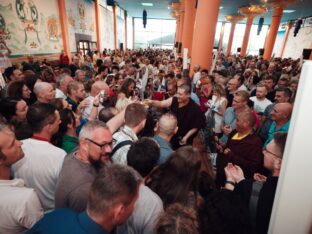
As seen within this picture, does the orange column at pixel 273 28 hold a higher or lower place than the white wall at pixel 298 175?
higher

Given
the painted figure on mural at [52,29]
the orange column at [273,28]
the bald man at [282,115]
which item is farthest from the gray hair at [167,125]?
the orange column at [273,28]

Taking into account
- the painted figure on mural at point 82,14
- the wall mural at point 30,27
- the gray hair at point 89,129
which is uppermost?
the painted figure on mural at point 82,14

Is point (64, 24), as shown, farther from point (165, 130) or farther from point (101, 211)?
point (101, 211)

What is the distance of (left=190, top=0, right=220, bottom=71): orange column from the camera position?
6.25 metres

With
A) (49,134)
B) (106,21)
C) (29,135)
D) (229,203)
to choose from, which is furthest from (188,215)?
(106,21)

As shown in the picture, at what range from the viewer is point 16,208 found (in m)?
1.22

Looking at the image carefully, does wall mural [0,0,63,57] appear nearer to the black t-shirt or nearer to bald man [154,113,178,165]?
the black t-shirt

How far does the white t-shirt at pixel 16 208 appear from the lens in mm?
1204

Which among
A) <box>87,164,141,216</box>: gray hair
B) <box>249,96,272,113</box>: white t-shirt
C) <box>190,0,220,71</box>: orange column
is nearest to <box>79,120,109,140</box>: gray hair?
<box>87,164,141,216</box>: gray hair

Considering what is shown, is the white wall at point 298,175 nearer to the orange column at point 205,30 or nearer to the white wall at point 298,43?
the orange column at point 205,30

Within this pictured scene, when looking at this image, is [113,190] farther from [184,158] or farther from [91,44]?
[91,44]

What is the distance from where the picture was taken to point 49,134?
6.25ft

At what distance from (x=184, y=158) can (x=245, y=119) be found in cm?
108

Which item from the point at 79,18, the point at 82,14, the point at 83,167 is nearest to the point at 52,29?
the point at 79,18
